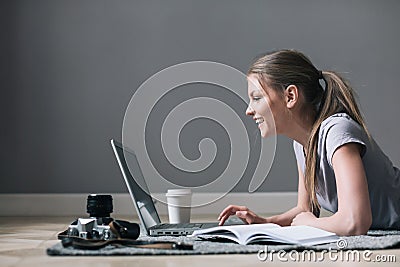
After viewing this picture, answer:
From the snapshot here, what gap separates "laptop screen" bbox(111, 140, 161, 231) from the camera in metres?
2.15

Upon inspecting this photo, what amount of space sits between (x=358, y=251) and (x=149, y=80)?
6.97 feet

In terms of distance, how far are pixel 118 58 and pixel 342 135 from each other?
6.18 ft

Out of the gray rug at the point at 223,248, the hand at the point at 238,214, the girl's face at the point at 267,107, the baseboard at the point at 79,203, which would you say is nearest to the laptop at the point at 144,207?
the hand at the point at 238,214

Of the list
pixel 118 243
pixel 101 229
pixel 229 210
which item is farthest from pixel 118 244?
pixel 229 210

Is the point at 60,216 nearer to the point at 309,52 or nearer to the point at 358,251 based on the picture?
the point at 309,52

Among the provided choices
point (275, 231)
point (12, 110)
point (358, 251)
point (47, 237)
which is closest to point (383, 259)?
point (358, 251)

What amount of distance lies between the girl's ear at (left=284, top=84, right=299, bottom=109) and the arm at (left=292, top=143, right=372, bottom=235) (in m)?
0.30

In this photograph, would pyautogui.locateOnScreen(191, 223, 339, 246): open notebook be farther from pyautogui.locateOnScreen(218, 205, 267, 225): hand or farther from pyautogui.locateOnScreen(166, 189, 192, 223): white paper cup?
pyautogui.locateOnScreen(166, 189, 192, 223): white paper cup

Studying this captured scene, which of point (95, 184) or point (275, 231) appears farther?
point (95, 184)

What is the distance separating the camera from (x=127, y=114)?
3625mm

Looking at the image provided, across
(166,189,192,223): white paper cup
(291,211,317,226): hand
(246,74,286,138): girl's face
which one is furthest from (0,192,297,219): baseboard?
(291,211,317,226): hand

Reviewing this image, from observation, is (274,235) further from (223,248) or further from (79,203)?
(79,203)

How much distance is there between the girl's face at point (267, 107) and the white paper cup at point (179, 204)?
35 centimetres

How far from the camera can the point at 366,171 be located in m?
2.12
